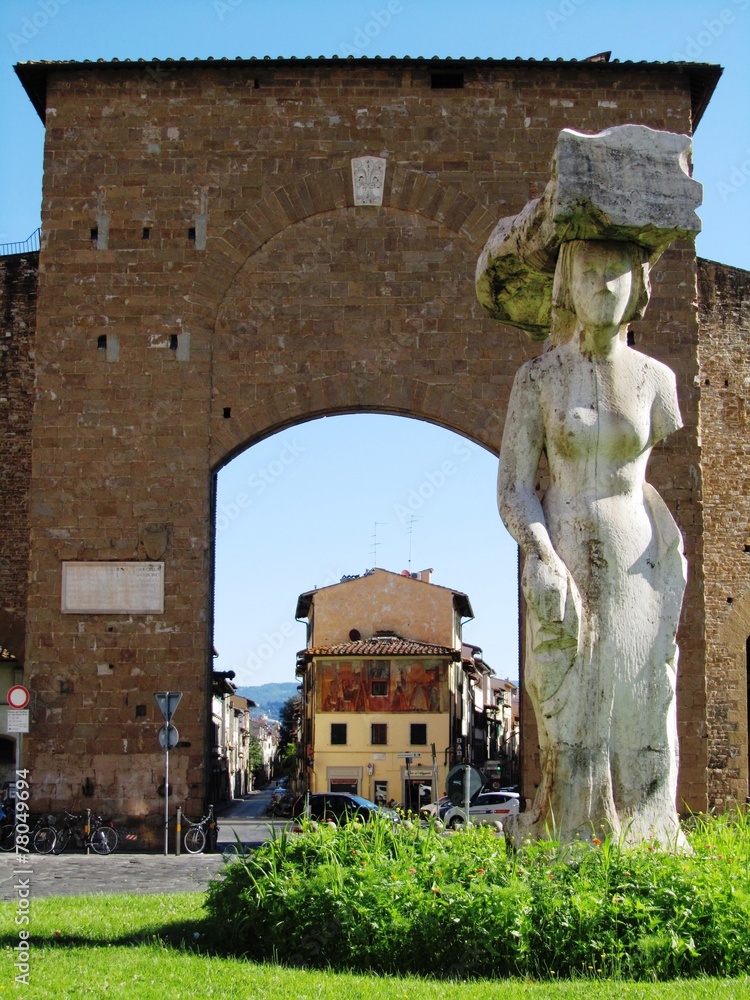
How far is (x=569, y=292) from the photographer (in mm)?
5902

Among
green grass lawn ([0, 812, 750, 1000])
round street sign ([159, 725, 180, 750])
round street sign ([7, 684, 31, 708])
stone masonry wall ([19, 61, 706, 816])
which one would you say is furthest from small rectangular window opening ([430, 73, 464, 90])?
green grass lawn ([0, 812, 750, 1000])

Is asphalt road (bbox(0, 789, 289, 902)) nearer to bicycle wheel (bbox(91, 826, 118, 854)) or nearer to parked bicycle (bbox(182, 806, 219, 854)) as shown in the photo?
bicycle wheel (bbox(91, 826, 118, 854))

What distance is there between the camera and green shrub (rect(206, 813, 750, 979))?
211 inches

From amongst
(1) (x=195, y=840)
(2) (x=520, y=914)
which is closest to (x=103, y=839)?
(1) (x=195, y=840)

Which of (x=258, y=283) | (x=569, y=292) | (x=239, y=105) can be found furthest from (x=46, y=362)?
(x=569, y=292)

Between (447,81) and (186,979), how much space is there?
1506 cm

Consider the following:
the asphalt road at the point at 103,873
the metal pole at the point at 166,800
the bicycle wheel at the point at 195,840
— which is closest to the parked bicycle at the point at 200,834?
the bicycle wheel at the point at 195,840

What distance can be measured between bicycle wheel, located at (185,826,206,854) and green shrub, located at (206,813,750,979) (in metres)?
10.5

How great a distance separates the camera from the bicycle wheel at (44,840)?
16.6 meters

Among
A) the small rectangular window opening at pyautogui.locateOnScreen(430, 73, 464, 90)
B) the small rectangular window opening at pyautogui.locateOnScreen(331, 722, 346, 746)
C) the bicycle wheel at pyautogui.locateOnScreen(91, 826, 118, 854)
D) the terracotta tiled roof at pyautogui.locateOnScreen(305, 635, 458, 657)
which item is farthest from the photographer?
the small rectangular window opening at pyautogui.locateOnScreen(331, 722, 346, 746)

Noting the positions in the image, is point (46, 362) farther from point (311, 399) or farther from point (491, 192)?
point (491, 192)

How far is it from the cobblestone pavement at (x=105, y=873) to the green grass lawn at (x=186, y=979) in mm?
3010

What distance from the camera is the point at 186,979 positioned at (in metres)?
5.64

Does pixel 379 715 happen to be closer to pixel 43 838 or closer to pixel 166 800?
pixel 166 800
